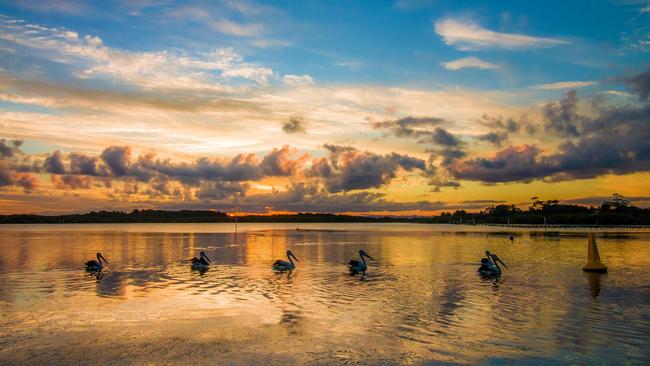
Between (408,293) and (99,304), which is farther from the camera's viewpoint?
(408,293)

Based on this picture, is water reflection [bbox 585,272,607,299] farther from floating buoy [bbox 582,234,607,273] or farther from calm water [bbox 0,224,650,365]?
floating buoy [bbox 582,234,607,273]

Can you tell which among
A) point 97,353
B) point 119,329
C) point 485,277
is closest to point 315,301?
point 119,329

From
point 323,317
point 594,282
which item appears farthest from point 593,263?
point 323,317

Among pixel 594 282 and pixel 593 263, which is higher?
pixel 593 263

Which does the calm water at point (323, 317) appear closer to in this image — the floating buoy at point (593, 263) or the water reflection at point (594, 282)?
the water reflection at point (594, 282)

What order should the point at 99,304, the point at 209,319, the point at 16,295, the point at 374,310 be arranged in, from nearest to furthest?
the point at 209,319 → the point at 374,310 → the point at 99,304 → the point at 16,295

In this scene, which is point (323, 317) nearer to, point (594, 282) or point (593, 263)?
point (594, 282)

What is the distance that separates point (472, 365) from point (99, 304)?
14.1 m

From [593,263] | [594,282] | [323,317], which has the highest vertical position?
[593,263]

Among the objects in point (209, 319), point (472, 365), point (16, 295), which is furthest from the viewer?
point (16, 295)

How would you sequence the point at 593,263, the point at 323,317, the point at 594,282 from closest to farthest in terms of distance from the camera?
the point at 323,317 → the point at 594,282 → the point at 593,263

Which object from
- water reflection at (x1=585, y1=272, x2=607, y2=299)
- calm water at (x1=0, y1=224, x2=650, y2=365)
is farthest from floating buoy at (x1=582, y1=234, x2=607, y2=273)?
calm water at (x1=0, y1=224, x2=650, y2=365)

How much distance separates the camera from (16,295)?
20.5 metres

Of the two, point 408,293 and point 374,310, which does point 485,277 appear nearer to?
point 408,293
